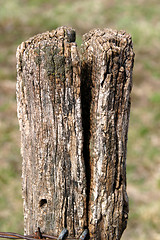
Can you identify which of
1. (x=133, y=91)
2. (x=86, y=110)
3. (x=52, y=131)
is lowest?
(x=52, y=131)

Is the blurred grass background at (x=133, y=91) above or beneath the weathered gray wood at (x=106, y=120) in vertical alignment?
above

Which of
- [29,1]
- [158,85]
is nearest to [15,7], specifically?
[29,1]

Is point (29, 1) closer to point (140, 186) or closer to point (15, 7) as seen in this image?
point (15, 7)

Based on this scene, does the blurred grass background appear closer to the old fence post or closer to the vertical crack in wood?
the old fence post

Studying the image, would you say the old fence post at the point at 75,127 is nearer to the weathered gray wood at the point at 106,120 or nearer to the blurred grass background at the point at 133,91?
the weathered gray wood at the point at 106,120

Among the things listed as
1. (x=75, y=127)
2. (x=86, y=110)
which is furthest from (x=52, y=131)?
Result: (x=86, y=110)

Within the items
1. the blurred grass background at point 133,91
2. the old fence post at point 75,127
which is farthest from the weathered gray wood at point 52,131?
the blurred grass background at point 133,91

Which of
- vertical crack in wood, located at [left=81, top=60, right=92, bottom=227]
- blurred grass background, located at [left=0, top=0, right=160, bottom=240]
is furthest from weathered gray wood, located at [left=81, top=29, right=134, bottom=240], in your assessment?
blurred grass background, located at [left=0, top=0, right=160, bottom=240]

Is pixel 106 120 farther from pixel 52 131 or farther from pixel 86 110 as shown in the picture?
pixel 52 131
